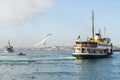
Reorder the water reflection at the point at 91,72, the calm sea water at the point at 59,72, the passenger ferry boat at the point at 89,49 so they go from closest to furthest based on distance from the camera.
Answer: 1. the calm sea water at the point at 59,72
2. the water reflection at the point at 91,72
3. the passenger ferry boat at the point at 89,49

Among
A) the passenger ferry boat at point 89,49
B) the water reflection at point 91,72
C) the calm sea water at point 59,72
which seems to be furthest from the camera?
the passenger ferry boat at point 89,49

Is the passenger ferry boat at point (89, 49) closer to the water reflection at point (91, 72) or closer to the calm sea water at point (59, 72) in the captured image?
the calm sea water at point (59, 72)

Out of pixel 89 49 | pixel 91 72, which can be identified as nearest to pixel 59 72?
pixel 91 72

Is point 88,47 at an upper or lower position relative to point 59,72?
upper

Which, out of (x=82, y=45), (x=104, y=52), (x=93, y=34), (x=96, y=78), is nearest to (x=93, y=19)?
(x=93, y=34)

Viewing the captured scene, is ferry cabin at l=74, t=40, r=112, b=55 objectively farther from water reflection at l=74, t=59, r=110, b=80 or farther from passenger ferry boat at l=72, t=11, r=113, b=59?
water reflection at l=74, t=59, r=110, b=80

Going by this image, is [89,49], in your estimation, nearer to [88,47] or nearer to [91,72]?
[88,47]

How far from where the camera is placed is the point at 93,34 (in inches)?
6718

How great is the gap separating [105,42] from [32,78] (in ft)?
332

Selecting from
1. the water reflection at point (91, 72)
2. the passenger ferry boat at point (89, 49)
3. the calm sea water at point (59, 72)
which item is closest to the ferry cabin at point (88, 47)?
the passenger ferry boat at point (89, 49)

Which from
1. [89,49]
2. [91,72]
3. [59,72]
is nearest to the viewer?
[59,72]

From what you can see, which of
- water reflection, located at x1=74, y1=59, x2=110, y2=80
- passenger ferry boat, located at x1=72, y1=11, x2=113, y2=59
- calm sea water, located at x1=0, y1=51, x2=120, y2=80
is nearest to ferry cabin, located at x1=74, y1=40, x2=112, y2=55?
passenger ferry boat, located at x1=72, y1=11, x2=113, y2=59

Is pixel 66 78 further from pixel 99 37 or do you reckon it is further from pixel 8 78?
pixel 99 37

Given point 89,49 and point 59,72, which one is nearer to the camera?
point 59,72
